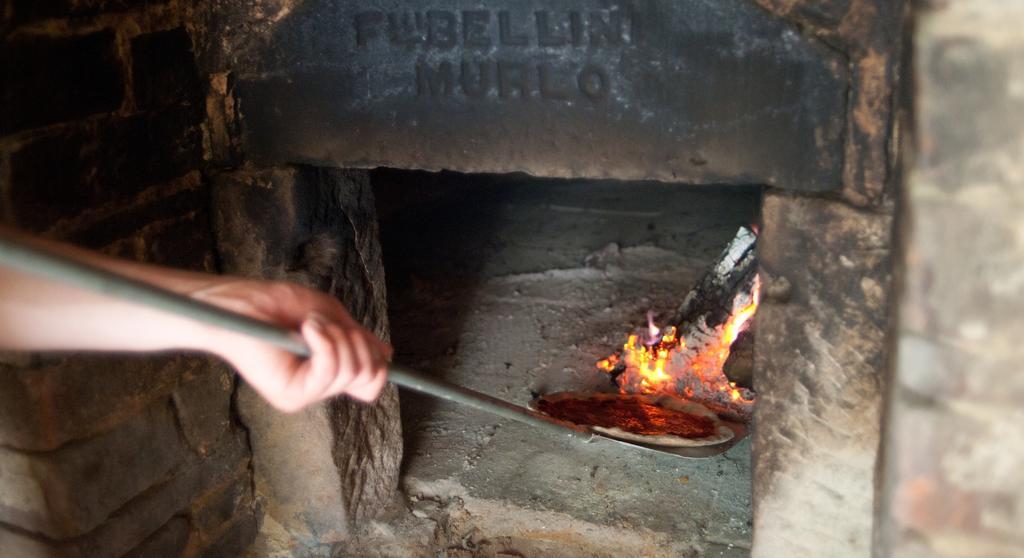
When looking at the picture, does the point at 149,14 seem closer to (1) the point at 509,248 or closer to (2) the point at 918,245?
(2) the point at 918,245

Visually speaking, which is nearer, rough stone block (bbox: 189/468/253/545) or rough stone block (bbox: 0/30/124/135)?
rough stone block (bbox: 0/30/124/135)

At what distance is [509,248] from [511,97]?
6.25 ft

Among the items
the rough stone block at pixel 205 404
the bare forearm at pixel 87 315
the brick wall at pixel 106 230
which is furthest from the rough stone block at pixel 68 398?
the bare forearm at pixel 87 315

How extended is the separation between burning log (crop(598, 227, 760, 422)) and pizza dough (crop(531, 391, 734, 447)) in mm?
95

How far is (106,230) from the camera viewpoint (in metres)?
1.64

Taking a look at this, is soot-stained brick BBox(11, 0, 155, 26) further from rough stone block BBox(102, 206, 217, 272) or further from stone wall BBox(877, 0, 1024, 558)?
stone wall BBox(877, 0, 1024, 558)

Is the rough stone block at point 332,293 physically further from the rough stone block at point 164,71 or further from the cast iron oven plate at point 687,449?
the cast iron oven plate at point 687,449

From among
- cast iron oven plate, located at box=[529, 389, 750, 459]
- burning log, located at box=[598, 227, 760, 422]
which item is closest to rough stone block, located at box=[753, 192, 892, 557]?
cast iron oven plate, located at box=[529, 389, 750, 459]

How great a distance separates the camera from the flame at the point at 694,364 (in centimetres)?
253

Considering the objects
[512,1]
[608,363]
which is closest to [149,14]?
[512,1]

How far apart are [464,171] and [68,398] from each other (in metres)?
0.78

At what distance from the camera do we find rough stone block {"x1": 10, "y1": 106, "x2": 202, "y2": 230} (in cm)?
149

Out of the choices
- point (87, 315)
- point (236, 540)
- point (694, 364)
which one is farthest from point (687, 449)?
point (87, 315)

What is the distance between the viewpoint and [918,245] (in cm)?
106
